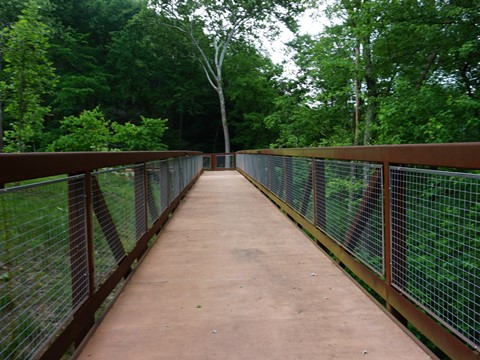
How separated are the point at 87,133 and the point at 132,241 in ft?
36.7

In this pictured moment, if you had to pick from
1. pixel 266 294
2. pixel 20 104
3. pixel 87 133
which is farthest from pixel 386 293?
pixel 87 133

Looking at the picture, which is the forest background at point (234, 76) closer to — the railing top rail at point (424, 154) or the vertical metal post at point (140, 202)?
the railing top rail at point (424, 154)

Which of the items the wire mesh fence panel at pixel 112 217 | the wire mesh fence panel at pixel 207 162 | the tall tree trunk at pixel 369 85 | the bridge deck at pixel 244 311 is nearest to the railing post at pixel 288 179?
the bridge deck at pixel 244 311

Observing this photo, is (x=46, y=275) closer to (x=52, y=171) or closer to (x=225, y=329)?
(x=52, y=171)

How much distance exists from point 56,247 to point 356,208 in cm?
248

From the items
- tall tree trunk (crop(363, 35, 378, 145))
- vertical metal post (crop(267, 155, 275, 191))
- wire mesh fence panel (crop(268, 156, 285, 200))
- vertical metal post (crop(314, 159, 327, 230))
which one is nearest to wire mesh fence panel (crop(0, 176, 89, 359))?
vertical metal post (crop(314, 159, 327, 230))

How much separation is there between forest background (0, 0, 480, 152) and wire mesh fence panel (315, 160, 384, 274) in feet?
14.4

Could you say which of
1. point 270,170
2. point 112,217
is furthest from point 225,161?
point 112,217

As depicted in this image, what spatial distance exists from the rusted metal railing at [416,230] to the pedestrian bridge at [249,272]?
0.01 meters

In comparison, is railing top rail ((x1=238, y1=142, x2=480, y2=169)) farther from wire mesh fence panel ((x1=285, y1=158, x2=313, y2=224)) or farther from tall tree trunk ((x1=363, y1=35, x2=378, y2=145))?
tall tree trunk ((x1=363, y1=35, x2=378, y2=145))

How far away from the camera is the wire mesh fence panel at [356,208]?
120 inches

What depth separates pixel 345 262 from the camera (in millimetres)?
3773

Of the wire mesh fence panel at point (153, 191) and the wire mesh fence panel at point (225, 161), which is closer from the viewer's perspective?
the wire mesh fence panel at point (153, 191)

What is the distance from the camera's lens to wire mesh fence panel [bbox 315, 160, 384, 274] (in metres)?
3.05
